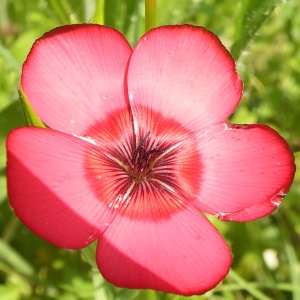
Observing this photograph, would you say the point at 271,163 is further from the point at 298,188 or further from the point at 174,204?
the point at 298,188

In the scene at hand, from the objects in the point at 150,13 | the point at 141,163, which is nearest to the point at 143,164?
the point at 141,163

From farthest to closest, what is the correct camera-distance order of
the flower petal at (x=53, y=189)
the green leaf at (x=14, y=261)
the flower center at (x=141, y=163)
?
1. the green leaf at (x=14, y=261)
2. the flower center at (x=141, y=163)
3. the flower petal at (x=53, y=189)

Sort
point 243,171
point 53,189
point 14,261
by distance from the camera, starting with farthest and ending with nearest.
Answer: point 14,261, point 243,171, point 53,189

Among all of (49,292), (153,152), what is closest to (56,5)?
(153,152)

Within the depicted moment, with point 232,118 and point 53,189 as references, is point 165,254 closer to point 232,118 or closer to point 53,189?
point 53,189

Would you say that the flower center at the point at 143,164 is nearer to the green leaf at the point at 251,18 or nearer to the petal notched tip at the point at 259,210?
the petal notched tip at the point at 259,210

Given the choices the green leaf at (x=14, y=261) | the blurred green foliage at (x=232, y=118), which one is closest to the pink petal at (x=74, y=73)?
the blurred green foliage at (x=232, y=118)

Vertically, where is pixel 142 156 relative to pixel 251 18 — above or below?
below
